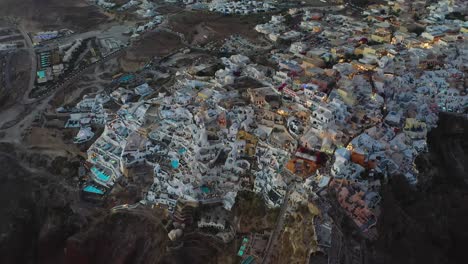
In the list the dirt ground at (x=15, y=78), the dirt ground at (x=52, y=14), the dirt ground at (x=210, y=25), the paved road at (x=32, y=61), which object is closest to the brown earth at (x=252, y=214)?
the paved road at (x=32, y=61)

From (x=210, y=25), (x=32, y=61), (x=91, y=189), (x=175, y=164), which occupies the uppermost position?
(x=175, y=164)

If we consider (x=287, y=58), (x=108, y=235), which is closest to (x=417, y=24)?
(x=287, y=58)

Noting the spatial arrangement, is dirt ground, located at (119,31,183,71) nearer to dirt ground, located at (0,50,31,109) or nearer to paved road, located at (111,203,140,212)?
dirt ground, located at (0,50,31,109)

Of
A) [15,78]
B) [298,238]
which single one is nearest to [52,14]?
[15,78]

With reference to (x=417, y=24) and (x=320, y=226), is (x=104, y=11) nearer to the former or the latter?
(x=417, y=24)

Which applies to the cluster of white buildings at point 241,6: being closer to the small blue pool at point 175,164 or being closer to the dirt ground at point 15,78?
the dirt ground at point 15,78

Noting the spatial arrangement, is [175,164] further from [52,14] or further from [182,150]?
[52,14]
